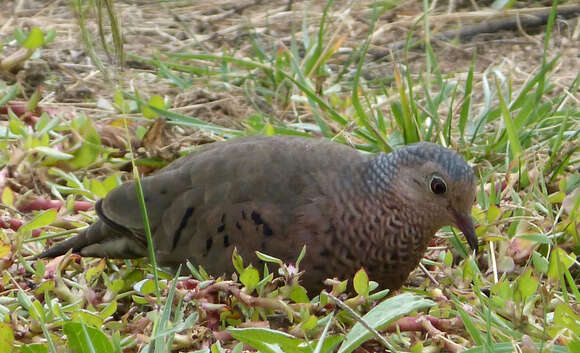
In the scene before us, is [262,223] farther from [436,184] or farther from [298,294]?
[436,184]

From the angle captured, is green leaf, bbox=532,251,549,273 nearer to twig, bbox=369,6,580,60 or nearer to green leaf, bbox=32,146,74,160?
green leaf, bbox=32,146,74,160

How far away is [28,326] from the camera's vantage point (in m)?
2.35

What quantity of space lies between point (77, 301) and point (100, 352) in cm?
40

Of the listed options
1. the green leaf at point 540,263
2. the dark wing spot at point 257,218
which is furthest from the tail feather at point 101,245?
the green leaf at point 540,263

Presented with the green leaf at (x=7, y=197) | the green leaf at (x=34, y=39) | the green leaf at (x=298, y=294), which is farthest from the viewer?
the green leaf at (x=34, y=39)

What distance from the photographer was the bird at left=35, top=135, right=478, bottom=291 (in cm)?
256

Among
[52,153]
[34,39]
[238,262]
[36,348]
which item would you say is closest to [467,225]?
[238,262]

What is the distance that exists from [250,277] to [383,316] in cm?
37

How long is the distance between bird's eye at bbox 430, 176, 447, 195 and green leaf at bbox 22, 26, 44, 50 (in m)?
2.10

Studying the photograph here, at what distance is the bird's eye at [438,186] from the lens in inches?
102

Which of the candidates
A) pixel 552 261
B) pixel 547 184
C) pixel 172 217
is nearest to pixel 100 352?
pixel 172 217

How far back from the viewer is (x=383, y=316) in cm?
209

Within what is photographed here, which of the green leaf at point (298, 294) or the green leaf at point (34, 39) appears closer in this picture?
the green leaf at point (298, 294)

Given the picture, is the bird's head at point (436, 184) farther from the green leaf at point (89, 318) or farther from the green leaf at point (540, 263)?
the green leaf at point (89, 318)
